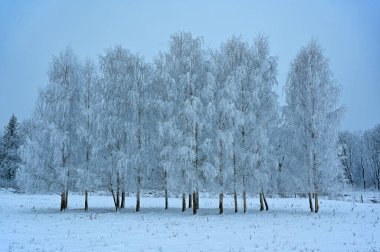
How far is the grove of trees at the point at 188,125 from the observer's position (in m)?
22.2

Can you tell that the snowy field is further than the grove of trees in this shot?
No

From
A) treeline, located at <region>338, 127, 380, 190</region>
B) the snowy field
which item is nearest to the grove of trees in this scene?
the snowy field

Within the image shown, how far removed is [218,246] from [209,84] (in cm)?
1329

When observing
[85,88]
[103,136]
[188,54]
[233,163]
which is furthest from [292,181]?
[85,88]

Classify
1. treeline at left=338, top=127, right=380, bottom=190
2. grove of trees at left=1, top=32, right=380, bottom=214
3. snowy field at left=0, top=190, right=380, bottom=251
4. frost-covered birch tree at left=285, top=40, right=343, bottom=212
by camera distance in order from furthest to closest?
treeline at left=338, top=127, right=380, bottom=190 → grove of trees at left=1, top=32, right=380, bottom=214 → frost-covered birch tree at left=285, top=40, right=343, bottom=212 → snowy field at left=0, top=190, right=380, bottom=251

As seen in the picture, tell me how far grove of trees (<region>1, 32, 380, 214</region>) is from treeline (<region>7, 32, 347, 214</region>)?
3.1 inches

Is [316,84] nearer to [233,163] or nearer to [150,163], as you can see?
[233,163]

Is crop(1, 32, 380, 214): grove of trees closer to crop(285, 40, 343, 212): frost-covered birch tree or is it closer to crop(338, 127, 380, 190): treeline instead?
crop(285, 40, 343, 212): frost-covered birch tree

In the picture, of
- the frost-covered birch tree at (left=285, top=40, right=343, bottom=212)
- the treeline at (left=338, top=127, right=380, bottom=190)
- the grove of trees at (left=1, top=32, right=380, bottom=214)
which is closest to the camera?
the frost-covered birch tree at (left=285, top=40, right=343, bottom=212)

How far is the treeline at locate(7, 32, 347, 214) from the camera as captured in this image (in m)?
22.2

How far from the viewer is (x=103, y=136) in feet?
80.2

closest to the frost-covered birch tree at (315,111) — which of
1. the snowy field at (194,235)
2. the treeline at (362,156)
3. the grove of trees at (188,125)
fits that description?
the grove of trees at (188,125)

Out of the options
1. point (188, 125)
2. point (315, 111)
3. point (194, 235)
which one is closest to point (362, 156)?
point (315, 111)

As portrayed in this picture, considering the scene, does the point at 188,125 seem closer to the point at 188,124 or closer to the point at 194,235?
the point at 188,124
